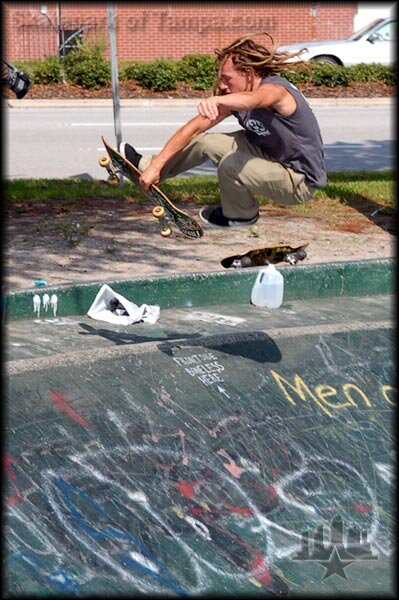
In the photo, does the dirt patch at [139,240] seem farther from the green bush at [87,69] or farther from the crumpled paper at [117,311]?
the green bush at [87,69]

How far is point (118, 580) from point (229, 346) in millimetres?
2005

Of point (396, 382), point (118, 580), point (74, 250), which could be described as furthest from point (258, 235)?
point (118, 580)

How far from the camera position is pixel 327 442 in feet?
18.8

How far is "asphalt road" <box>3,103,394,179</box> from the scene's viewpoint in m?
14.2

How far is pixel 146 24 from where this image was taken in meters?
26.2

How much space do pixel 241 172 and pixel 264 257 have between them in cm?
208

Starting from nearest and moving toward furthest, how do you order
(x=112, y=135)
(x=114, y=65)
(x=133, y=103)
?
(x=114, y=65), (x=112, y=135), (x=133, y=103)

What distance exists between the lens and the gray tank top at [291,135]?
231 inches

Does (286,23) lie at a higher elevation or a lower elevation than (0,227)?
higher

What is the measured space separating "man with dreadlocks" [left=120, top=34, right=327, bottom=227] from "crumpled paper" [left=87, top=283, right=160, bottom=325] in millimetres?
826

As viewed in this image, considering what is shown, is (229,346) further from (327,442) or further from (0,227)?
(0,227)

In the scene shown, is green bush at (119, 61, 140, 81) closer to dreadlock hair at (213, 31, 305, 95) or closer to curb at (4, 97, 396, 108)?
curb at (4, 97, 396, 108)

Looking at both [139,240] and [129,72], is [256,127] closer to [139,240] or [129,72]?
[139,240]

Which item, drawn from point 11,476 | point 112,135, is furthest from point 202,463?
point 112,135
